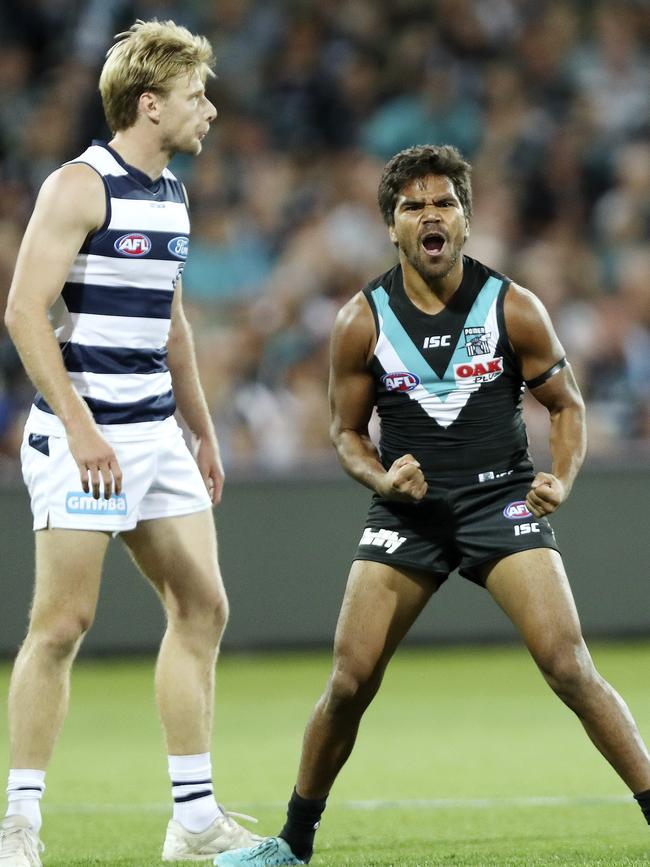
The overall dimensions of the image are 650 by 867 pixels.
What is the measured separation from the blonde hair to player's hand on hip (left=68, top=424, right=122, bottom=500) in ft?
3.59


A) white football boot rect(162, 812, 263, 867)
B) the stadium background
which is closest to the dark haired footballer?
white football boot rect(162, 812, 263, 867)

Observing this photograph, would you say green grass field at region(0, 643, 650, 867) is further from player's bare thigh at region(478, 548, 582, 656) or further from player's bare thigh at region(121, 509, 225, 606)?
player's bare thigh at region(121, 509, 225, 606)

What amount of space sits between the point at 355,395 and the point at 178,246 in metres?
0.76

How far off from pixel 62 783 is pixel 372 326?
2.92 meters

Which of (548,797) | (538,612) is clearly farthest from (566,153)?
(538,612)

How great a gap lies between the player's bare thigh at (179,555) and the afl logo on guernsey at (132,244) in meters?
0.87

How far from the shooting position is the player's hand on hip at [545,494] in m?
4.57

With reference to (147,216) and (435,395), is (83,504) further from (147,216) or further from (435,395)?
(435,395)

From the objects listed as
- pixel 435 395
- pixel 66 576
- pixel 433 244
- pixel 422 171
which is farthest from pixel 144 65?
pixel 66 576

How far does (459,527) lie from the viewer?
4.82 m

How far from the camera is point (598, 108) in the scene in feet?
44.8

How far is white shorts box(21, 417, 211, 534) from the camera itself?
15.8 feet

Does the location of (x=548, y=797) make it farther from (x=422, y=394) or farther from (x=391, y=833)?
(x=422, y=394)

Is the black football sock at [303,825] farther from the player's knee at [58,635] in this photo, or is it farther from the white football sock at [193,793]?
the player's knee at [58,635]
